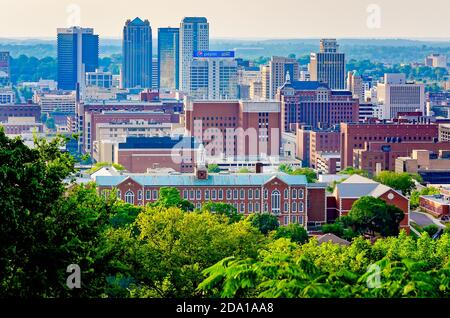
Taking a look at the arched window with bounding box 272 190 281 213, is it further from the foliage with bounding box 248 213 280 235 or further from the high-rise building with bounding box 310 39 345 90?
the high-rise building with bounding box 310 39 345 90

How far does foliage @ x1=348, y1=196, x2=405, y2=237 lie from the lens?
20578mm

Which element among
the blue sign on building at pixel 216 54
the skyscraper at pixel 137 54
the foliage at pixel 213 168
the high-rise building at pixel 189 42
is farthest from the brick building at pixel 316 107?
the foliage at pixel 213 168

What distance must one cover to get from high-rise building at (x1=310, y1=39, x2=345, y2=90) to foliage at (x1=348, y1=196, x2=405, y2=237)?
30658 mm

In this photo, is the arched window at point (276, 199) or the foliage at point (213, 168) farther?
the foliage at point (213, 168)

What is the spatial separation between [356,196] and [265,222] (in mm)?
2458

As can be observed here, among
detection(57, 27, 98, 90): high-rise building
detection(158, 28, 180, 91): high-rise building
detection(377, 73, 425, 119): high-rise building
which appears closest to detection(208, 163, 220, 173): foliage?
detection(57, 27, 98, 90): high-rise building

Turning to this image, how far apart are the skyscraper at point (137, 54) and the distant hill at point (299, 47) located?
601 mm

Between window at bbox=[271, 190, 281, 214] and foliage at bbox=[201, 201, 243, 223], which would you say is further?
window at bbox=[271, 190, 281, 214]

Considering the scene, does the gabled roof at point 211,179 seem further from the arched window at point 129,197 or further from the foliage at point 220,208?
the foliage at point 220,208

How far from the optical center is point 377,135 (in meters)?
36.4

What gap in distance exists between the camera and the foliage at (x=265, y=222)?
20.6m

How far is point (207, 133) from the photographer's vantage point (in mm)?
38406

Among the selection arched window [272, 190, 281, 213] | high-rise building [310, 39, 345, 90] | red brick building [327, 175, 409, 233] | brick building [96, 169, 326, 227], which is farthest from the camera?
high-rise building [310, 39, 345, 90]
